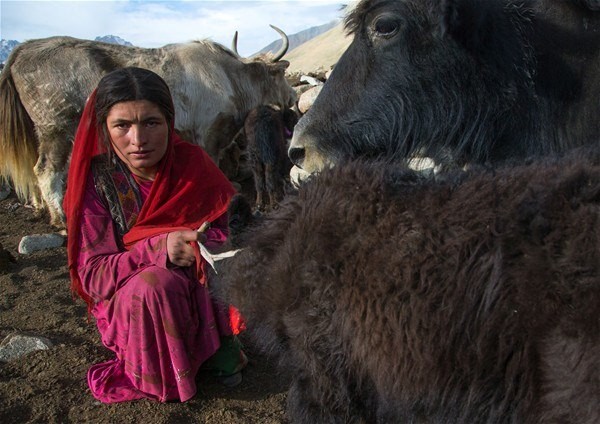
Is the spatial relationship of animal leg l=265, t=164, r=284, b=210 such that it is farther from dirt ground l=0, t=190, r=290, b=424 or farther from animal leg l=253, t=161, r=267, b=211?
dirt ground l=0, t=190, r=290, b=424

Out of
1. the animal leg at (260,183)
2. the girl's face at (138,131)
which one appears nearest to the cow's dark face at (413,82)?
the girl's face at (138,131)

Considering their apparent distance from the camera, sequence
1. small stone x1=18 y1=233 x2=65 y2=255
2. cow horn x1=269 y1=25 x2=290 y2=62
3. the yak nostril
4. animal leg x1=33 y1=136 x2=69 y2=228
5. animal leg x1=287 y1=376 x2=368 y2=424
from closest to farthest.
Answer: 1. animal leg x1=287 y1=376 x2=368 y2=424
2. the yak nostril
3. small stone x1=18 y1=233 x2=65 y2=255
4. animal leg x1=33 y1=136 x2=69 y2=228
5. cow horn x1=269 y1=25 x2=290 y2=62

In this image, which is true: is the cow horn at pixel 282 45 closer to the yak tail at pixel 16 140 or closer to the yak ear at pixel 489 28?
the yak tail at pixel 16 140

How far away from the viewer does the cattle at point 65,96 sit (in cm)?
621

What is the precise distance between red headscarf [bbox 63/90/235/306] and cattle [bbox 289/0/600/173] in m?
0.59

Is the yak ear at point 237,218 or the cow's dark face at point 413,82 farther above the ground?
the cow's dark face at point 413,82

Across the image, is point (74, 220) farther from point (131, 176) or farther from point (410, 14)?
point (410, 14)

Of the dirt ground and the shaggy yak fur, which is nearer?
the shaggy yak fur

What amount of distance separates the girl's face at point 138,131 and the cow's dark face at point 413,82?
25.0 inches

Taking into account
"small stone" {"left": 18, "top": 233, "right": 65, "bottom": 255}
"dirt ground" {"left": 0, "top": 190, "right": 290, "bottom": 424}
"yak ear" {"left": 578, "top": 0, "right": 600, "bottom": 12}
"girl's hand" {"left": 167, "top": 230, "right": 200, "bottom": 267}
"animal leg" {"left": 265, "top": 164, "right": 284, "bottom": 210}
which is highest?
"yak ear" {"left": 578, "top": 0, "right": 600, "bottom": 12}

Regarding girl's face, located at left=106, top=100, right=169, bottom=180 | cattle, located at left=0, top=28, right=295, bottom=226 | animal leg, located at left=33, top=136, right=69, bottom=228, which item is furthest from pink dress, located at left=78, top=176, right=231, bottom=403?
animal leg, located at left=33, top=136, right=69, bottom=228

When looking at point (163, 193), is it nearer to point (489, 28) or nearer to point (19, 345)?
point (19, 345)

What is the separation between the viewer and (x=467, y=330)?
116cm

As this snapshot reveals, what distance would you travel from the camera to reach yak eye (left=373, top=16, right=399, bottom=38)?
2.60m
